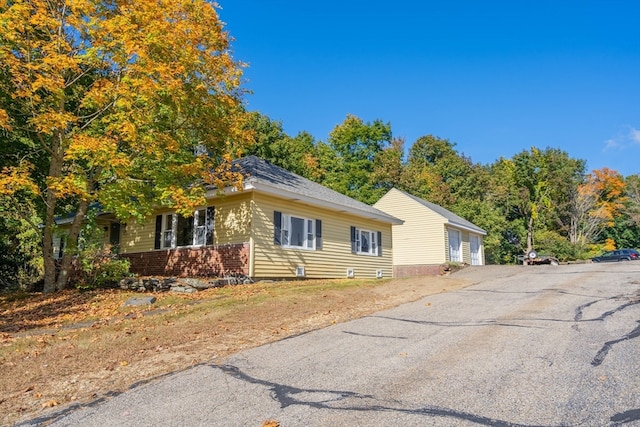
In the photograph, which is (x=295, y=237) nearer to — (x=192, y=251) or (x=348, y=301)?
(x=192, y=251)

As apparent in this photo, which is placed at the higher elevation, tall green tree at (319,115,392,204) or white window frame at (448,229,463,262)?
tall green tree at (319,115,392,204)

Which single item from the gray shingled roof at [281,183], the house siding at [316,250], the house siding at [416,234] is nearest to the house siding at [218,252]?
the house siding at [316,250]

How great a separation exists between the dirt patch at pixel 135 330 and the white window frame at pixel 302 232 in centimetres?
274

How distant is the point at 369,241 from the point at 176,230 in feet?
30.6

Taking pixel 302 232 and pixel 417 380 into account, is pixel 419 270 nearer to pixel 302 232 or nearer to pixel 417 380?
pixel 302 232

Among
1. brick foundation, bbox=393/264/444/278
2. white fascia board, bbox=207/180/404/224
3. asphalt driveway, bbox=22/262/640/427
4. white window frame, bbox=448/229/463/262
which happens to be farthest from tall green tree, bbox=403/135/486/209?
asphalt driveway, bbox=22/262/640/427

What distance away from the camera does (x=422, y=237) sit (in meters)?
28.7

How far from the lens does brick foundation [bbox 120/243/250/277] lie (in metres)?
15.7

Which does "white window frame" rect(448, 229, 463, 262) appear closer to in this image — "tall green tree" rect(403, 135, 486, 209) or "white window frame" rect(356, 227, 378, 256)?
"white window frame" rect(356, 227, 378, 256)

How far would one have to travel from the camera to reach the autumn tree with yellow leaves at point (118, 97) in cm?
1193

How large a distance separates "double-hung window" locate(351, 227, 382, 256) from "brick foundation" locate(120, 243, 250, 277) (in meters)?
6.60

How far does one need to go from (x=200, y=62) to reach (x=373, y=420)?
12777mm

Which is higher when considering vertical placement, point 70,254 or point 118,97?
point 118,97

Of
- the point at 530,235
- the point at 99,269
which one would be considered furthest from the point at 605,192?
the point at 99,269
